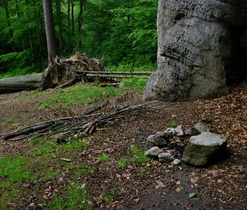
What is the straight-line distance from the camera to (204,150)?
400 cm

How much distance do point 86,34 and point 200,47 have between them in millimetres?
13096

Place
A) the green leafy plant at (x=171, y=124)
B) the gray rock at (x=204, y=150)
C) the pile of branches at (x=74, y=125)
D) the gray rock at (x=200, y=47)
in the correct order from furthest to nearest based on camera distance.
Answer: the gray rock at (x=200, y=47) → the pile of branches at (x=74, y=125) → the green leafy plant at (x=171, y=124) → the gray rock at (x=204, y=150)

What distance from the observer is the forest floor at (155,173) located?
349 cm

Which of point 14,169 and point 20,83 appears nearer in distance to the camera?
point 14,169

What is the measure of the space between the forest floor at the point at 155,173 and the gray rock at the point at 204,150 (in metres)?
0.13

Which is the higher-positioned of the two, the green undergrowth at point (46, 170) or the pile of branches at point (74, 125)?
the pile of branches at point (74, 125)

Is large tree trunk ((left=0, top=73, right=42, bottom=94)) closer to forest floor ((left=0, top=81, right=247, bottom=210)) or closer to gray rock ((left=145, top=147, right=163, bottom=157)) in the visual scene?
forest floor ((left=0, top=81, right=247, bottom=210))

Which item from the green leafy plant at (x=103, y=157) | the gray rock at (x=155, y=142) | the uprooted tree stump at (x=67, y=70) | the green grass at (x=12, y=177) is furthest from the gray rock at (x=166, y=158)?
the uprooted tree stump at (x=67, y=70)

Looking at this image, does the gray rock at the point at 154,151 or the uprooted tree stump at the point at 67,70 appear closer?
the gray rock at the point at 154,151

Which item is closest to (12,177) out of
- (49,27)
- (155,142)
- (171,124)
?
(155,142)

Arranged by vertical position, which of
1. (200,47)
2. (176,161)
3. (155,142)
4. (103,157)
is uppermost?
(200,47)

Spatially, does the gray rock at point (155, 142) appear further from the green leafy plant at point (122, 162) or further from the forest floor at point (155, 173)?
the green leafy plant at point (122, 162)

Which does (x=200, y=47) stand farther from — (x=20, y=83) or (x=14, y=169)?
(x=20, y=83)

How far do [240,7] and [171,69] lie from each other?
2.36 meters
